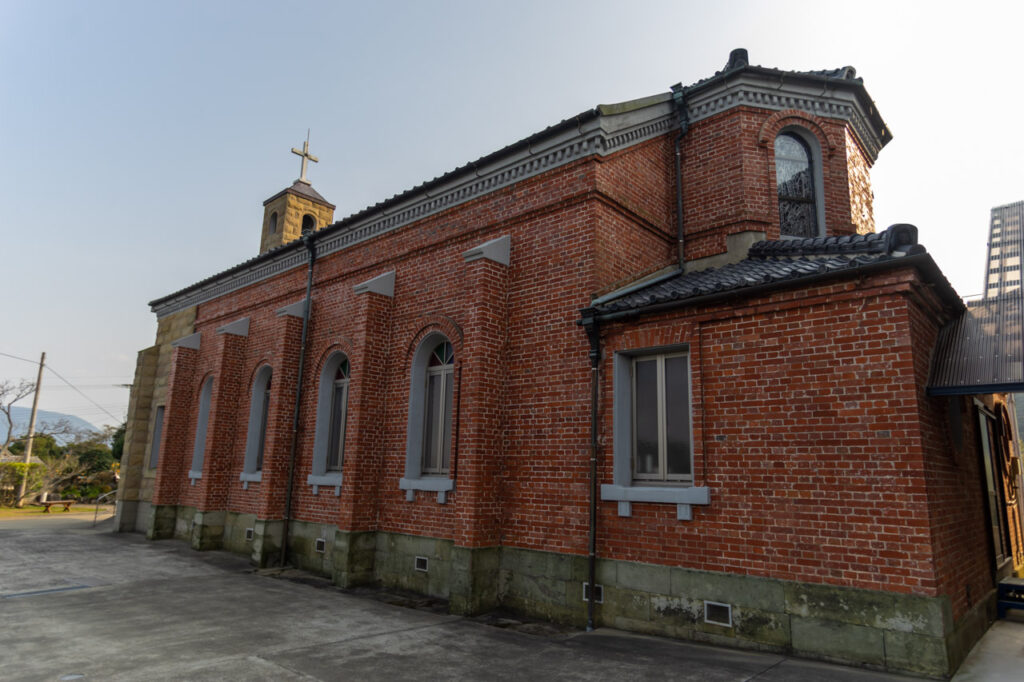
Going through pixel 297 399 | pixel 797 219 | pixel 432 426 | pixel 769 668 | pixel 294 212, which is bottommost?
pixel 769 668

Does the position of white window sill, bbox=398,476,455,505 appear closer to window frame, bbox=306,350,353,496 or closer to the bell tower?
window frame, bbox=306,350,353,496

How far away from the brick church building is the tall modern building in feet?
2.92

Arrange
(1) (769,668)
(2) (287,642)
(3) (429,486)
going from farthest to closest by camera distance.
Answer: (3) (429,486) → (2) (287,642) → (1) (769,668)

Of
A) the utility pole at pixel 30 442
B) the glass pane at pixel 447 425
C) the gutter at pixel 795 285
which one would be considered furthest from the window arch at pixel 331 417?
the utility pole at pixel 30 442

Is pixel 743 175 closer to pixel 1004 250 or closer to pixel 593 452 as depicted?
pixel 1004 250

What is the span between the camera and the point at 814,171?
1089cm

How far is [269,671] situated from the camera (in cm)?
580

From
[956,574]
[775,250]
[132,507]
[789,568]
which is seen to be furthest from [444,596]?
[132,507]

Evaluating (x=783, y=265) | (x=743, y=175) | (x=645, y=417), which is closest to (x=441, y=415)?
(x=645, y=417)

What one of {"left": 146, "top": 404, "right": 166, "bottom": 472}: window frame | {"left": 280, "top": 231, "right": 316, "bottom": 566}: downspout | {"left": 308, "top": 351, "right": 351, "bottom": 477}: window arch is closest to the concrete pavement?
{"left": 280, "top": 231, "right": 316, "bottom": 566}: downspout

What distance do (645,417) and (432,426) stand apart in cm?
428

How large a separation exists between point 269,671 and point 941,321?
858cm

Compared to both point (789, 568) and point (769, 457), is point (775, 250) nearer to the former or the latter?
point (769, 457)

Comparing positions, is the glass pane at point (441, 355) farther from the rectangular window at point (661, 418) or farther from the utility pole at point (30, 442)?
the utility pole at point (30, 442)
